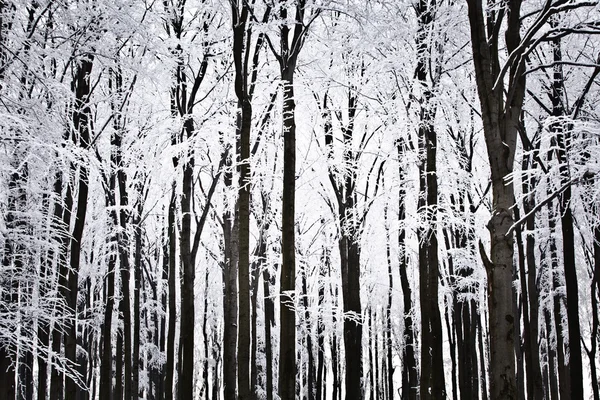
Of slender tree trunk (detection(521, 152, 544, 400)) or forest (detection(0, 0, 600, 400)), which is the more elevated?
forest (detection(0, 0, 600, 400))

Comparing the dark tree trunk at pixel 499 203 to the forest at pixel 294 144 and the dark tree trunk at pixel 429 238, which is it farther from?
the dark tree trunk at pixel 429 238

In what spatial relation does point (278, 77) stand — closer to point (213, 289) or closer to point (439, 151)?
point (439, 151)

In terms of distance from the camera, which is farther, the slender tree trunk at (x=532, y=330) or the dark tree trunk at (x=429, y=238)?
the slender tree trunk at (x=532, y=330)

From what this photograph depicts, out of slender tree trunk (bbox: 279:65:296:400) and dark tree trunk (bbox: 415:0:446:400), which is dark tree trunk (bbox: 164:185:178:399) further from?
dark tree trunk (bbox: 415:0:446:400)

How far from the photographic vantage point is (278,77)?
48.5 feet

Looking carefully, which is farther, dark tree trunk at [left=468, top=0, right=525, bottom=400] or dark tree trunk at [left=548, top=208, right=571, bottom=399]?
dark tree trunk at [left=548, top=208, right=571, bottom=399]

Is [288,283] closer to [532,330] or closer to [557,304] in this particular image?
[532,330]

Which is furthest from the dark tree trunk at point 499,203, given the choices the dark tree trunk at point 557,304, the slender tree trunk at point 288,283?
the dark tree trunk at point 557,304

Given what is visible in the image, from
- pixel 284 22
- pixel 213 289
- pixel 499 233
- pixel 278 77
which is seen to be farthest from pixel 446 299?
pixel 499 233

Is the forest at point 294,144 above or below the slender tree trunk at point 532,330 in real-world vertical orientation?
above

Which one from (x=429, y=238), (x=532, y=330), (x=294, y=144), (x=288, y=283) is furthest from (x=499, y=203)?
(x=532, y=330)

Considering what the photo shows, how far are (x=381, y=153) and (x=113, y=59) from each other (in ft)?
27.8

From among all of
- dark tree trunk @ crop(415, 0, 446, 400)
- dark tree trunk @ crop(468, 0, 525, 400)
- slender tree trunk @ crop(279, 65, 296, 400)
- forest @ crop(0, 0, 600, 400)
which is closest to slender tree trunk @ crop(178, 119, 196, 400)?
forest @ crop(0, 0, 600, 400)

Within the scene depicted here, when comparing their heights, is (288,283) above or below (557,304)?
above
